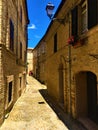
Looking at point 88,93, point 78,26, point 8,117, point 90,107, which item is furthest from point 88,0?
point 8,117

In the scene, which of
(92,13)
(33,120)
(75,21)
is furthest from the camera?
(33,120)

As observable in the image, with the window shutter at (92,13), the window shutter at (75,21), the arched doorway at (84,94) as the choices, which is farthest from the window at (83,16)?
the arched doorway at (84,94)

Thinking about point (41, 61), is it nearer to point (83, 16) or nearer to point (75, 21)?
point (75, 21)

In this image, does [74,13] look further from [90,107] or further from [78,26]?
[90,107]

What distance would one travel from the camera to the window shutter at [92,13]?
17.7 feet

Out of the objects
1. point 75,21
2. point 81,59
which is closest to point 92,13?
point 75,21

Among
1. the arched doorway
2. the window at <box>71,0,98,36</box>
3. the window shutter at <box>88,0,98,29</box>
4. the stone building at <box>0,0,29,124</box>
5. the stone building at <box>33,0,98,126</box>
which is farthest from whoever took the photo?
the arched doorway

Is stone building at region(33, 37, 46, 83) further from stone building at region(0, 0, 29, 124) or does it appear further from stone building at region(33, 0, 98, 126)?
stone building at region(33, 0, 98, 126)

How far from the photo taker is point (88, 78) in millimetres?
7301

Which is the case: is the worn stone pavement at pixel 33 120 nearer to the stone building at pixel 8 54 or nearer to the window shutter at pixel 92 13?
the stone building at pixel 8 54

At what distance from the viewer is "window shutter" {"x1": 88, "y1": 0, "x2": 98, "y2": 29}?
5.40m

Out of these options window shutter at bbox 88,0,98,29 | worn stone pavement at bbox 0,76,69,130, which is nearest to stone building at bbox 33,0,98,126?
window shutter at bbox 88,0,98,29

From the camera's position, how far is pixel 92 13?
18.4 ft

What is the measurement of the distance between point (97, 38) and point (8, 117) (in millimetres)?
5514
